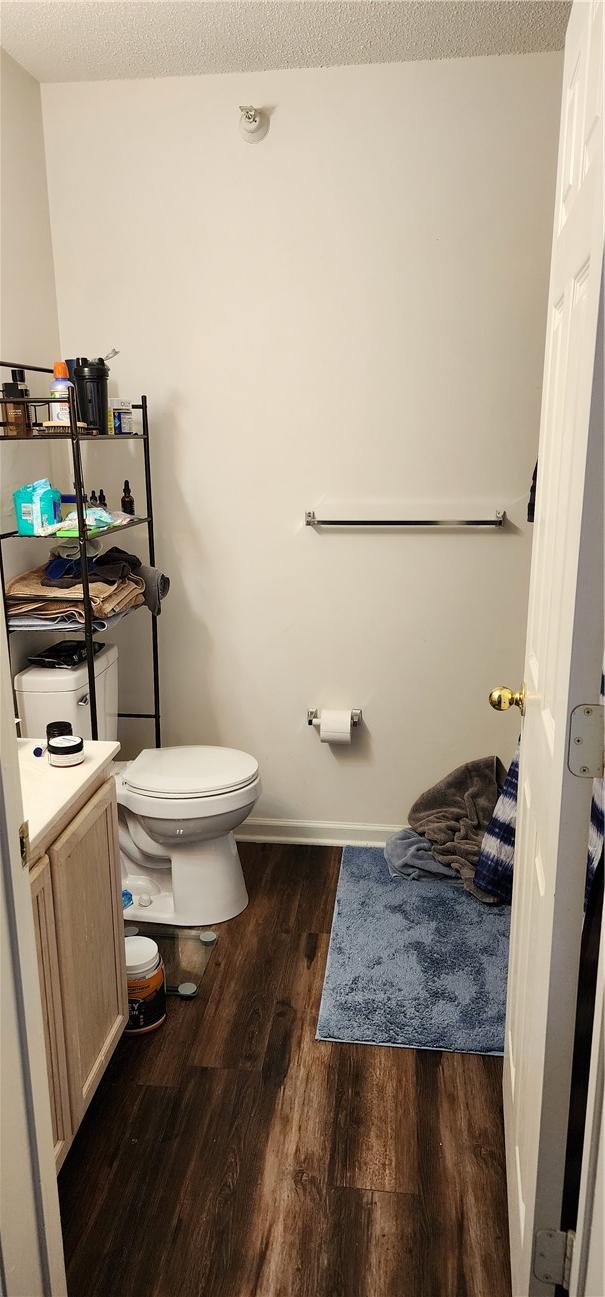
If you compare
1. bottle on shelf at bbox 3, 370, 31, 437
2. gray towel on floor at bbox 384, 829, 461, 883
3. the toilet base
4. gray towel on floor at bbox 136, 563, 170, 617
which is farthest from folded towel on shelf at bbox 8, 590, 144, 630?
gray towel on floor at bbox 384, 829, 461, 883

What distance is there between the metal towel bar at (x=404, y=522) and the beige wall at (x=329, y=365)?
0.03 metres

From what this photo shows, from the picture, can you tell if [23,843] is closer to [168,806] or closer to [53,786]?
[53,786]

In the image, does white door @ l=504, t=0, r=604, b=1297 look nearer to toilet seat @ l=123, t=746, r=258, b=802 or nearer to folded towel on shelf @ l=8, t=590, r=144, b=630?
toilet seat @ l=123, t=746, r=258, b=802

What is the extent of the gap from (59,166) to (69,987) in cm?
243

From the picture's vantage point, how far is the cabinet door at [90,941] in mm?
1648

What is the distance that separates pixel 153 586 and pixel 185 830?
0.76 metres

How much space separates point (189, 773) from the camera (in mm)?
2635

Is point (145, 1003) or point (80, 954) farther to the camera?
point (145, 1003)

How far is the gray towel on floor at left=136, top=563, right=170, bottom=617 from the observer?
110 inches

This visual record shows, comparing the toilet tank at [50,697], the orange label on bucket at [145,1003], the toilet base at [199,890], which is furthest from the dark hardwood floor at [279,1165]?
the toilet tank at [50,697]

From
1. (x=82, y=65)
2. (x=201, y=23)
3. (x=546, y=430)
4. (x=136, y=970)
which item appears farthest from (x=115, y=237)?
(x=136, y=970)

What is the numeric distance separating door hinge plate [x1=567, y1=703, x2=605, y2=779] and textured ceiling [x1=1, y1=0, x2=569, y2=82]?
2.08 m

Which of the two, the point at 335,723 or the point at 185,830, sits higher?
the point at 335,723

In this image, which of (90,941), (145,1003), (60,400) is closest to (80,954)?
(90,941)
